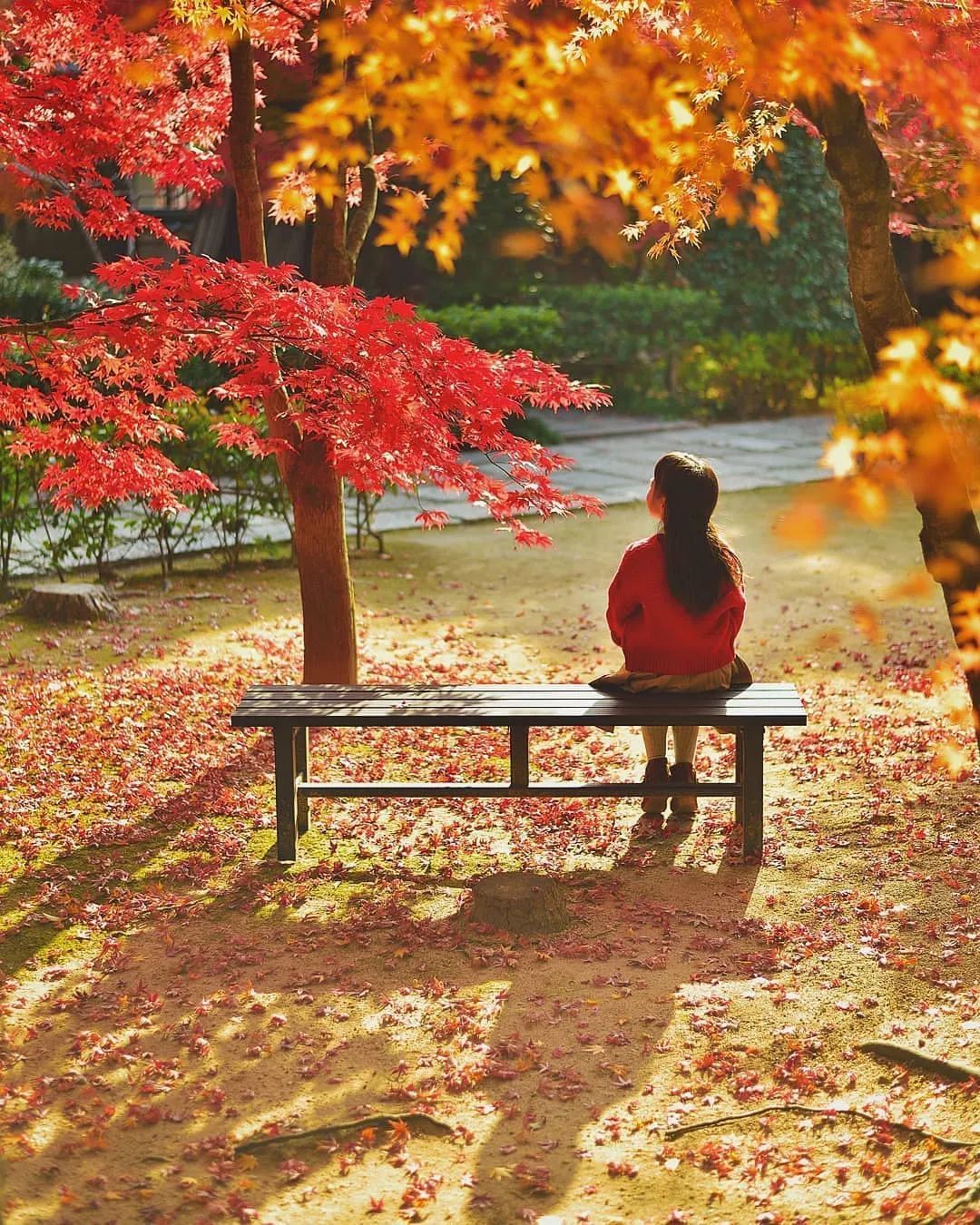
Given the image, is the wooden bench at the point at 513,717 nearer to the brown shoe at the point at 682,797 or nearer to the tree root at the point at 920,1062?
the brown shoe at the point at 682,797

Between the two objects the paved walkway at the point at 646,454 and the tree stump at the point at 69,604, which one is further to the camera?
the paved walkway at the point at 646,454

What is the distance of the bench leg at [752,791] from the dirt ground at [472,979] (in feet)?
0.33

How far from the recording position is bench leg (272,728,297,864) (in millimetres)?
5117

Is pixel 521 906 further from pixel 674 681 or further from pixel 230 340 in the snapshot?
pixel 230 340

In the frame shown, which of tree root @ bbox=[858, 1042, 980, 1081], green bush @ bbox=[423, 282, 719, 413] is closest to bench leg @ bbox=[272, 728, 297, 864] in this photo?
tree root @ bbox=[858, 1042, 980, 1081]

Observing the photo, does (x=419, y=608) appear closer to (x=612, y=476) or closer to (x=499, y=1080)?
(x=612, y=476)

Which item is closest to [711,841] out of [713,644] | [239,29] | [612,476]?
[713,644]

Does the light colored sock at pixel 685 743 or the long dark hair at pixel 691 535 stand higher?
the long dark hair at pixel 691 535

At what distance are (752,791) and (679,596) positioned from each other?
0.73 meters

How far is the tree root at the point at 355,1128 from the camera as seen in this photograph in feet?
11.6

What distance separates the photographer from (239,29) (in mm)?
5660

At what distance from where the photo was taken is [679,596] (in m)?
5.12

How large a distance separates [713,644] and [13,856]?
2625 mm

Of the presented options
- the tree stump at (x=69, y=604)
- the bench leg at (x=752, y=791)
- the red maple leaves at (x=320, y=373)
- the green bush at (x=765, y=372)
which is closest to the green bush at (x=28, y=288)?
the tree stump at (x=69, y=604)
